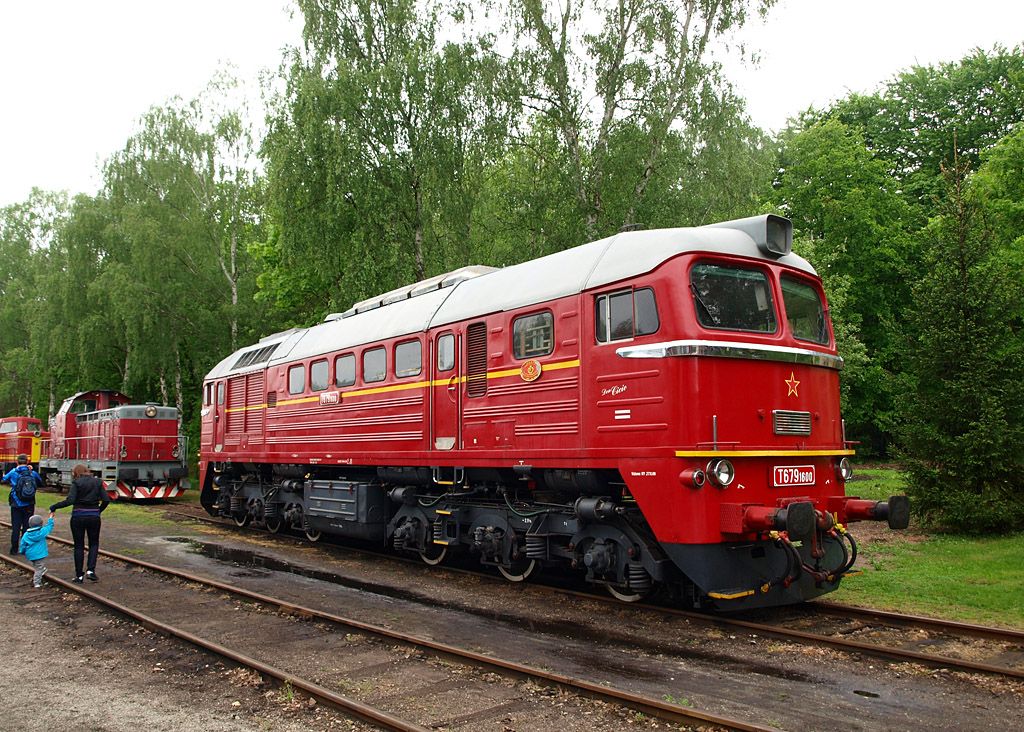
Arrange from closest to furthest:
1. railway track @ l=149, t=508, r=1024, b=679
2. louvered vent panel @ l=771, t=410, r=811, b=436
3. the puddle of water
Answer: railway track @ l=149, t=508, r=1024, b=679 < the puddle of water < louvered vent panel @ l=771, t=410, r=811, b=436

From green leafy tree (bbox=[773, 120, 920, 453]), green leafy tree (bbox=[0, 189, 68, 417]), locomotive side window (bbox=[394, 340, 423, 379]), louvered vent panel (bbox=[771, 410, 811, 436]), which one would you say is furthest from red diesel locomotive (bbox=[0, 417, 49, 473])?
louvered vent panel (bbox=[771, 410, 811, 436])

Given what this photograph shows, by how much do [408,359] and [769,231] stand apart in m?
5.35

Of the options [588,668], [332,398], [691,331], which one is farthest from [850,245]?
[588,668]

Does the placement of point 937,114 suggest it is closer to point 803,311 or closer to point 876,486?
point 876,486

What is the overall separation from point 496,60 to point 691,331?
1525 centimetres

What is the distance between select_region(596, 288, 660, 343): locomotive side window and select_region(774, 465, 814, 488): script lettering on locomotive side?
1904 mm

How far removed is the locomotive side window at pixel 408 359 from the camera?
11.4 meters

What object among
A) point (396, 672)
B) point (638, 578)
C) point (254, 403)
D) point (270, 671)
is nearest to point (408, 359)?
point (638, 578)

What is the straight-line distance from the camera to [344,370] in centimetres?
1327

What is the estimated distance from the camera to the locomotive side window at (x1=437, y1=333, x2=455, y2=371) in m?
10.8

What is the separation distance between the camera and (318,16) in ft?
73.0

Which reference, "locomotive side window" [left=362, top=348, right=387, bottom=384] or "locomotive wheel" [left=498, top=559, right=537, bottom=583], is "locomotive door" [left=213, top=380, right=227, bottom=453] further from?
"locomotive wheel" [left=498, top=559, right=537, bottom=583]

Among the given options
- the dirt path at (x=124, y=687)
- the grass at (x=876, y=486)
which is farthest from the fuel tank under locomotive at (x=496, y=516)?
the grass at (x=876, y=486)

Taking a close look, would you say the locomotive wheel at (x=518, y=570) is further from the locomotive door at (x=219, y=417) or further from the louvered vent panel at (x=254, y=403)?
the locomotive door at (x=219, y=417)
